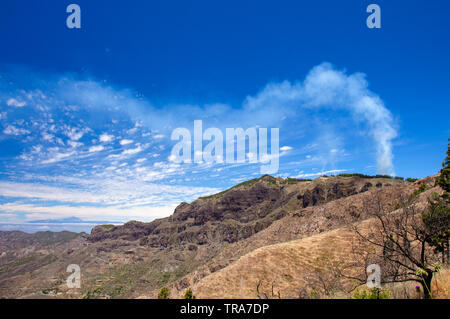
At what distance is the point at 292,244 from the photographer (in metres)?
34.8
